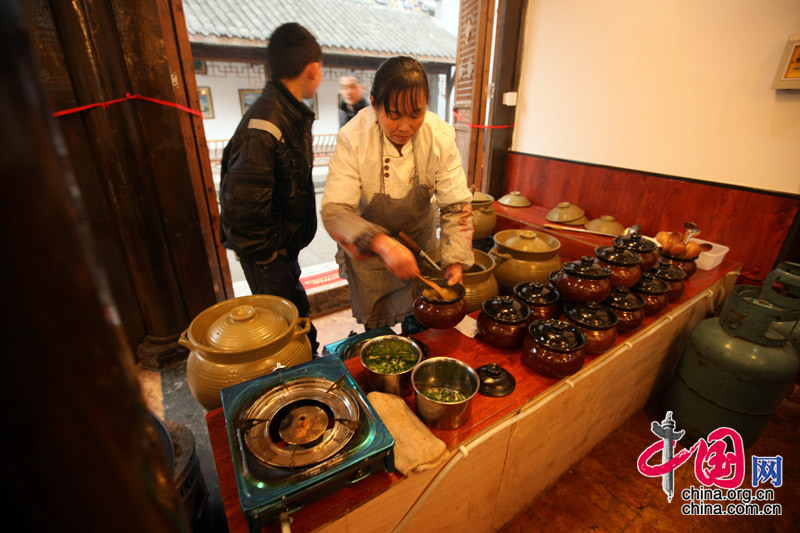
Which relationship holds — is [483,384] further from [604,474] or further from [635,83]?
[635,83]

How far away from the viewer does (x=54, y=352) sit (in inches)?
9.8

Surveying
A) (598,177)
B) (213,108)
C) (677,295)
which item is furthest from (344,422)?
(213,108)

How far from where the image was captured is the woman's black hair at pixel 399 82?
1771 millimetres

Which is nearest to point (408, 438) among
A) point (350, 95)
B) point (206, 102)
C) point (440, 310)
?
point (440, 310)

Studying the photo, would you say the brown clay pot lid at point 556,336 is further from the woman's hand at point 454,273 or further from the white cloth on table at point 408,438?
the white cloth on table at point 408,438

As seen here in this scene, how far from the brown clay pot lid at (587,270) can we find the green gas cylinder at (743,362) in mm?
1014

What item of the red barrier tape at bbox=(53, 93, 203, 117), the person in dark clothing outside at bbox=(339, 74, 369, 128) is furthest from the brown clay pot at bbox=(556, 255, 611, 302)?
the red barrier tape at bbox=(53, 93, 203, 117)

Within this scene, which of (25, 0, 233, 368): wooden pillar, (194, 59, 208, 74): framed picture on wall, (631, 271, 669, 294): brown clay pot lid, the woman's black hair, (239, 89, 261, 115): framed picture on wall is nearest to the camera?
the woman's black hair

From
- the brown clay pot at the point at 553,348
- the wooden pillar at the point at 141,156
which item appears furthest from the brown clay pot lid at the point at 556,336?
the wooden pillar at the point at 141,156

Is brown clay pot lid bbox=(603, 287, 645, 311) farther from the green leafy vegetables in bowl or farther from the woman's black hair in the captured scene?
the woman's black hair

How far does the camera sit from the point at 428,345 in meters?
1.97

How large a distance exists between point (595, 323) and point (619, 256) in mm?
636

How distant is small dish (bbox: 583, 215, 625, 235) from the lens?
366cm

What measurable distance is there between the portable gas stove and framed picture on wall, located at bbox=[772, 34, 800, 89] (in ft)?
11.8
